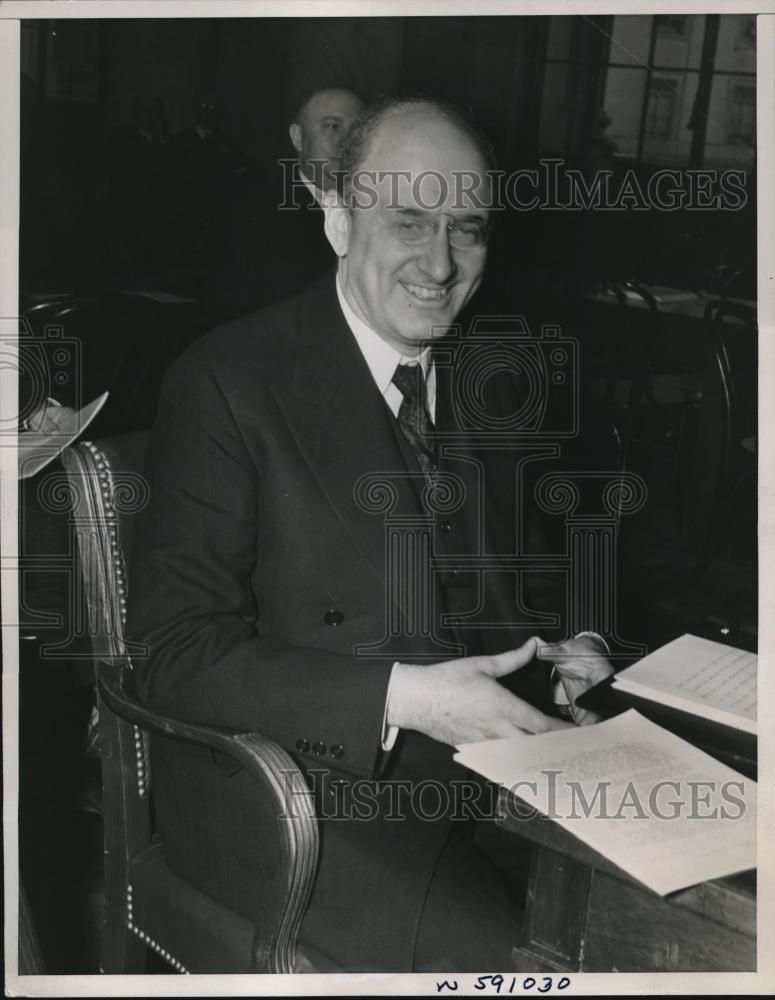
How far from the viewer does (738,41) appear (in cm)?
131

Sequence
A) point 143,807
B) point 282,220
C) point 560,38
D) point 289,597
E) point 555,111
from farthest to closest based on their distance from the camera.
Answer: point 555,111
point 560,38
point 282,220
point 143,807
point 289,597

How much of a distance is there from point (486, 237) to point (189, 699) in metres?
0.75

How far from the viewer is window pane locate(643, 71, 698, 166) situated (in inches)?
55.5

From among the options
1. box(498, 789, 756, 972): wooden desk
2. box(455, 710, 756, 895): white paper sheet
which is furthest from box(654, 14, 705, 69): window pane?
box(498, 789, 756, 972): wooden desk

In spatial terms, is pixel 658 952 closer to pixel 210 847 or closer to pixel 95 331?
pixel 210 847

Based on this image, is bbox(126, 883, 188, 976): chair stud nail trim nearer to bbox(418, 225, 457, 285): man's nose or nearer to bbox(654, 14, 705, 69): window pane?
bbox(418, 225, 457, 285): man's nose

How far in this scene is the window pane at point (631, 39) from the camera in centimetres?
133

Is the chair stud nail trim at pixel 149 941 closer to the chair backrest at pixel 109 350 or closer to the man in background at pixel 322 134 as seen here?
the chair backrest at pixel 109 350

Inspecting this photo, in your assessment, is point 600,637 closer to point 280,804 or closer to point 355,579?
point 355,579

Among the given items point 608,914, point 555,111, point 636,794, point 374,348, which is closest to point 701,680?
point 636,794

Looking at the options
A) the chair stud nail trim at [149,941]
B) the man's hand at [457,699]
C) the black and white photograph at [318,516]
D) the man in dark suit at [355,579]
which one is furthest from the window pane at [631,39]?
the chair stud nail trim at [149,941]

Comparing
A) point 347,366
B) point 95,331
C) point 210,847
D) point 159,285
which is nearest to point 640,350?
point 347,366

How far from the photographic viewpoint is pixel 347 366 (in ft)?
4.37

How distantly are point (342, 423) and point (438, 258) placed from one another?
26cm
